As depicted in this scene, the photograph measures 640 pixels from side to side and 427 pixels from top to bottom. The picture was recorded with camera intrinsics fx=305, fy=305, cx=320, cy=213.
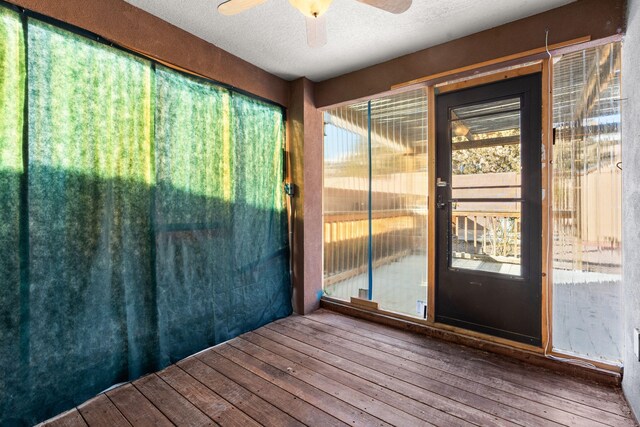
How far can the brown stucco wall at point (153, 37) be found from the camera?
1.83 metres

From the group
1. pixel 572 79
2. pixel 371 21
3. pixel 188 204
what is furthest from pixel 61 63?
pixel 572 79

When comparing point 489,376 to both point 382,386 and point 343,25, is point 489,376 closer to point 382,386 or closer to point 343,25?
point 382,386

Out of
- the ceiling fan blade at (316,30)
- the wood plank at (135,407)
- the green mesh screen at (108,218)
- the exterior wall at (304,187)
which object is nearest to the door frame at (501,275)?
the exterior wall at (304,187)

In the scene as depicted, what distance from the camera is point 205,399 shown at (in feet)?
6.29

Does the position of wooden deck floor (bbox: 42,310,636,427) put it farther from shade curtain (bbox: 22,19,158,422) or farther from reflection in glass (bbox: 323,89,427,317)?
reflection in glass (bbox: 323,89,427,317)

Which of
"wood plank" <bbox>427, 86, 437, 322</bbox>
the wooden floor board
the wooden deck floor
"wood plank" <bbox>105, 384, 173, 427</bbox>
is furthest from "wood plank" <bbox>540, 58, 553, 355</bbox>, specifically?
"wood plank" <bbox>105, 384, 173, 427</bbox>

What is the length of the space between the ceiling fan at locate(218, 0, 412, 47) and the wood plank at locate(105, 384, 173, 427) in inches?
89.4

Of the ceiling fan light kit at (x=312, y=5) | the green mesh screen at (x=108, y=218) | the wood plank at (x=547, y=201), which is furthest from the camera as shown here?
the wood plank at (x=547, y=201)

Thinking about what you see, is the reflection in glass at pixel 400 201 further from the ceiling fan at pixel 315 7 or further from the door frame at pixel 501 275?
the ceiling fan at pixel 315 7

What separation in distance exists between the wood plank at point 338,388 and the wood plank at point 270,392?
0.59 feet

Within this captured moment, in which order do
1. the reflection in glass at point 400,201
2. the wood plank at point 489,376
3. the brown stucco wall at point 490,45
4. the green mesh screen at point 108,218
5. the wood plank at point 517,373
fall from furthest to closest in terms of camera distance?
the reflection in glass at point 400,201 < the brown stucco wall at point 490,45 < the wood plank at point 517,373 < the wood plank at point 489,376 < the green mesh screen at point 108,218

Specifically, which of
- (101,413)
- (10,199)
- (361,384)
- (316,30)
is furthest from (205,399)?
(316,30)

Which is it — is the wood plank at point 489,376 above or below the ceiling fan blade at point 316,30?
below

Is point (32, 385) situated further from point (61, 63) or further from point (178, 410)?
point (61, 63)
